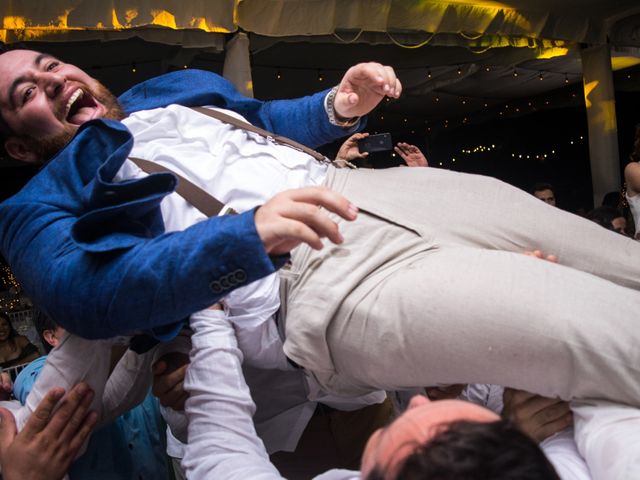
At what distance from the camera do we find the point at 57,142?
1138 mm

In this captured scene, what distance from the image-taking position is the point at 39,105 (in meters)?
1.11

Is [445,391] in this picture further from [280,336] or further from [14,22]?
[14,22]

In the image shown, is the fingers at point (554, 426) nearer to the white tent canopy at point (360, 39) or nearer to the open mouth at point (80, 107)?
the open mouth at point (80, 107)

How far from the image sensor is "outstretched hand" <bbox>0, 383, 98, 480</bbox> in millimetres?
967

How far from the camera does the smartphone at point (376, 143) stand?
3.98 feet

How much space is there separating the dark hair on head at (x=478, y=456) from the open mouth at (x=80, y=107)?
93cm

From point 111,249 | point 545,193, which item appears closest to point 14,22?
point 111,249

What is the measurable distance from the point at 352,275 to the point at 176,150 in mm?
435

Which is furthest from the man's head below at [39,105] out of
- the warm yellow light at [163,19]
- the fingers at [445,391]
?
the warm yellow light at [163,19]

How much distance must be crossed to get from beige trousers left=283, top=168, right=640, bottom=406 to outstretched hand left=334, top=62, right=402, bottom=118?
0.17 meters

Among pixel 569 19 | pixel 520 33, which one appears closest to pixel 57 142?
pixel 520 33

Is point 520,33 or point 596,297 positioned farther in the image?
point 520,33

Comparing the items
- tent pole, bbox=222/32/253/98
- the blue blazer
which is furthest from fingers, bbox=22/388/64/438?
tent pole, bbox=222/32/253/98

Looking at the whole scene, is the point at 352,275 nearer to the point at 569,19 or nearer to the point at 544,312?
the point at 544,312
